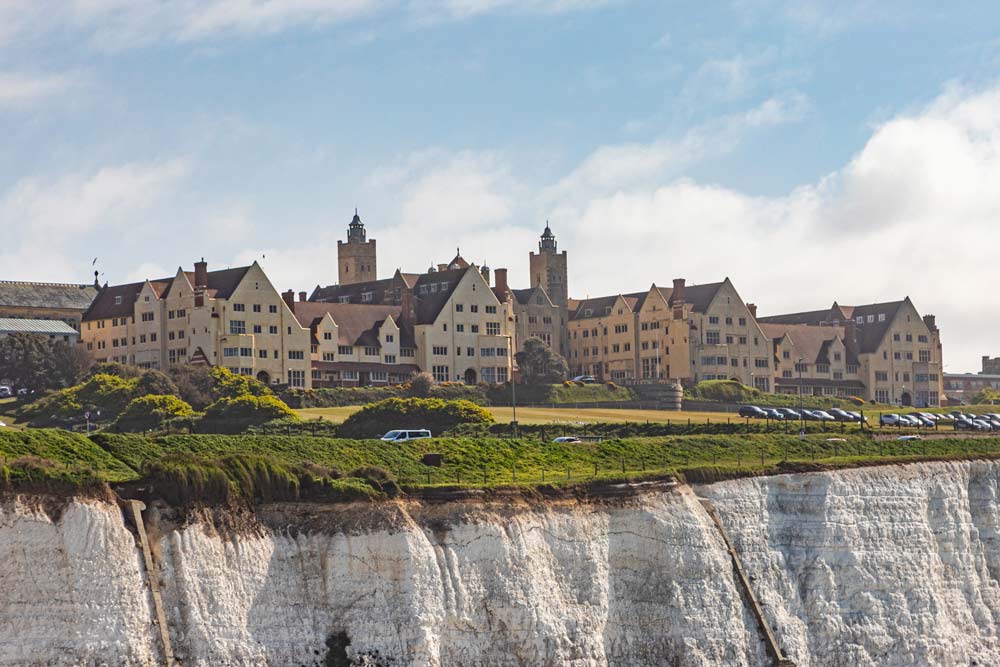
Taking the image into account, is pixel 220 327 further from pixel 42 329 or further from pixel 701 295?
pixel 701 295

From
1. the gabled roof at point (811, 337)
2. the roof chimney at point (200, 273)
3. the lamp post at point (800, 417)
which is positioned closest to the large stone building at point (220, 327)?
the roof chimney at point (200, 273)

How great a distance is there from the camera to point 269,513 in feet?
182

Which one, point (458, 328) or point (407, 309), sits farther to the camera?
point (407, 309)

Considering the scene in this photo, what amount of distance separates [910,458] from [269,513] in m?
38.4

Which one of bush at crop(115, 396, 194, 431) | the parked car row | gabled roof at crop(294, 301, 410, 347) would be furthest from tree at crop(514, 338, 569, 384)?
bush at crop(115, 396, 194, 431)

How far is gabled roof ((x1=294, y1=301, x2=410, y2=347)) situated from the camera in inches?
5723

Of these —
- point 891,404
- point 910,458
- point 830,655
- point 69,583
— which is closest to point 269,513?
point 69,583

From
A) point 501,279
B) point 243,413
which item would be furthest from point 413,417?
point 501,279

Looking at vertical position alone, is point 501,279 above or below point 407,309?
above

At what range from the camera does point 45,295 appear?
516 ft

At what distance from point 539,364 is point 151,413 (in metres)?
48.2

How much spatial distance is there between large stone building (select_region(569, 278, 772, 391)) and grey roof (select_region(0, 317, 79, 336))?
5213 centimetres

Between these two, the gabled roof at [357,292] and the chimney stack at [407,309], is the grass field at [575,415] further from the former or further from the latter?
the gabled roof at [357,292]

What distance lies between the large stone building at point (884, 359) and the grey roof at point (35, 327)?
72.1 meters
